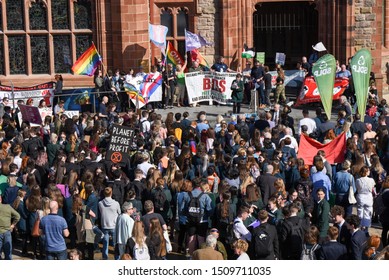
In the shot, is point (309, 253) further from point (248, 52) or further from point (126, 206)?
point (248, 52)

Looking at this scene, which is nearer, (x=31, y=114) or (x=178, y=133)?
(x=178, y=133)

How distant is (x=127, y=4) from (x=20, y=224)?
497 inches

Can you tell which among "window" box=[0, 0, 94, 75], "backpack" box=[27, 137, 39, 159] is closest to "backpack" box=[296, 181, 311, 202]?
"backpack" box=[27, 137, 39, 159]

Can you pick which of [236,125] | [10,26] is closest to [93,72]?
[10,26]

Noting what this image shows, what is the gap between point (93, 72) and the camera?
1270 inches

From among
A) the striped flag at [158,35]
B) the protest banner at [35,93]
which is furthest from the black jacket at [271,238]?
the striped flag at [158,35]

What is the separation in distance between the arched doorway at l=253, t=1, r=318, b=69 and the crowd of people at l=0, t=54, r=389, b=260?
10.1m

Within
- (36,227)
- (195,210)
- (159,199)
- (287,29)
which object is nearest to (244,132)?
(159,199)

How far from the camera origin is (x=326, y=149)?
79.5 ft

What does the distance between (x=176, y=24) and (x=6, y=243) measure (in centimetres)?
1539

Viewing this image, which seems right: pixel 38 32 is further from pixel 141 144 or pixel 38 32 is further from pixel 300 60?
pixel 141 144

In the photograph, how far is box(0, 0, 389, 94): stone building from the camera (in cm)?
3359

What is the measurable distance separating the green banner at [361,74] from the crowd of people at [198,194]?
0.38m

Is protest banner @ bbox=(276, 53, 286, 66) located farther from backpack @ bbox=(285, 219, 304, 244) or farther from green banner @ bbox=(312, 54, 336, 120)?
backpack @ bbox=(285, 219, 304, 244)
